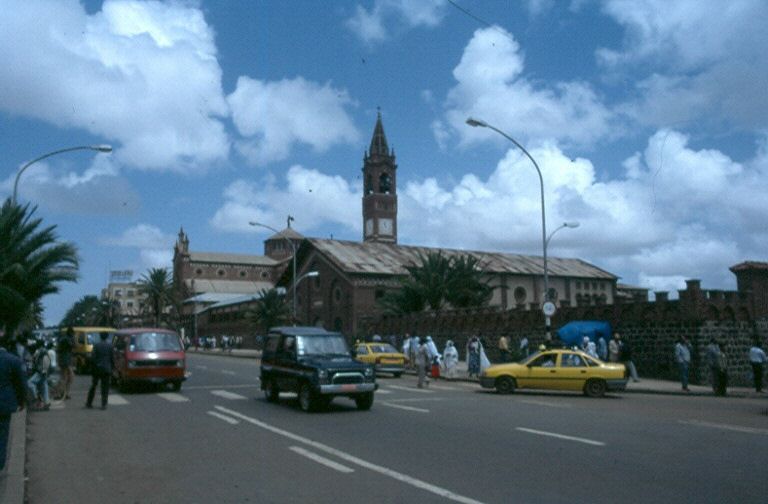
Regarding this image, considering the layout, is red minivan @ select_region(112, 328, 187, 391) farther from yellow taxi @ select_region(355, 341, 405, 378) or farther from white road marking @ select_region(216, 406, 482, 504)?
yellow taxi @ select_region(355, 341, 405, 378)

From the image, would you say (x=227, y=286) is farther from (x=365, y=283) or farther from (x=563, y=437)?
(x=563, y=437)

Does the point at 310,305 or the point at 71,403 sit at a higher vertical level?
the point at 310,305

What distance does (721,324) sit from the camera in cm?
2716

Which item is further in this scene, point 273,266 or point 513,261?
point 273,266

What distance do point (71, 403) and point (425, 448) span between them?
431 inches

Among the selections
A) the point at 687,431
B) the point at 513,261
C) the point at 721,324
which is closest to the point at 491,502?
the point at 687,431

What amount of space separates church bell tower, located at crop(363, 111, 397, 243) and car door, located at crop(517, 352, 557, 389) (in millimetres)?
80926

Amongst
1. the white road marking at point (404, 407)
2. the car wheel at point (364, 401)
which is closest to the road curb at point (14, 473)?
the car wheel at point (364, 401)

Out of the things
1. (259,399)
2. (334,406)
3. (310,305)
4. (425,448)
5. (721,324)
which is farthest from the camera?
(310,305)

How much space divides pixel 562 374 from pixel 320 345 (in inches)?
309

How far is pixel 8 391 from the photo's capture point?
6801 millimetres

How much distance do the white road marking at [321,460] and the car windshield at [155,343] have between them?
11599 mm

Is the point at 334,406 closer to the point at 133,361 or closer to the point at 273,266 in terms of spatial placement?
the point at 133,361

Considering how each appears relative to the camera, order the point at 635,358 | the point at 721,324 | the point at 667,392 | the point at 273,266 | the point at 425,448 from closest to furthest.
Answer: the point at 425,448, the point at 667,392, the point at 721,324, the point at 635,358, the point at 273,266
